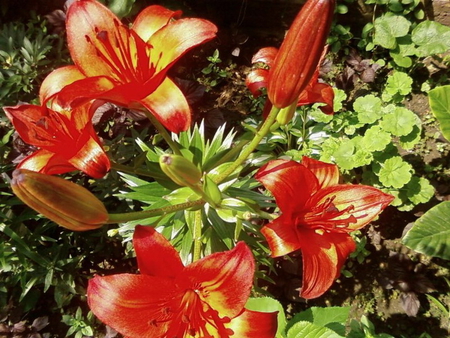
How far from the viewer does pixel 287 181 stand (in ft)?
3.50

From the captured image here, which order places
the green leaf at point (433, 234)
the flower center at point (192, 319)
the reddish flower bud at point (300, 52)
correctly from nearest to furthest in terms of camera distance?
the reddish flower bud at point (300, 52) → the flower center at point (192, 319) → the green leaf at point (433, 234)

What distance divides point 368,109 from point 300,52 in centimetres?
119

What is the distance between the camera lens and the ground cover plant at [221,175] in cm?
97

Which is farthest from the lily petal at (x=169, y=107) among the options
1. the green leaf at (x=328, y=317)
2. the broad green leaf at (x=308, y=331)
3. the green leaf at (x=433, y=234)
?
the green leaf at (x=433, y=234)

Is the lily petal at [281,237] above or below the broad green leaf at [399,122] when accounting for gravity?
above

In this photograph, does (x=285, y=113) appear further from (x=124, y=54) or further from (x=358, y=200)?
(x=124, y=54)

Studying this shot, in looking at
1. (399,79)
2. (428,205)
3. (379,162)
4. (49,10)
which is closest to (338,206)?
(379,162)

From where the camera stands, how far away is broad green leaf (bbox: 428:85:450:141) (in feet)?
4.82

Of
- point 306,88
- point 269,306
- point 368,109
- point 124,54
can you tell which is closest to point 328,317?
point 269,306

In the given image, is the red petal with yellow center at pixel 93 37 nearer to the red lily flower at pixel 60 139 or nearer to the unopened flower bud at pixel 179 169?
the red lily flower at pixel 60 139

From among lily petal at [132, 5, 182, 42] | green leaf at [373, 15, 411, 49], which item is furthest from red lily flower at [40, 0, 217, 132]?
green leaf at [373, 15, 411, 49]

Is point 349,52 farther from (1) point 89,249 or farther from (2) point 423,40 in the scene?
(1) point 89,249

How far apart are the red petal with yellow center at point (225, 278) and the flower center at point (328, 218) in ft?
0.84

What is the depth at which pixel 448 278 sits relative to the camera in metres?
2.14
